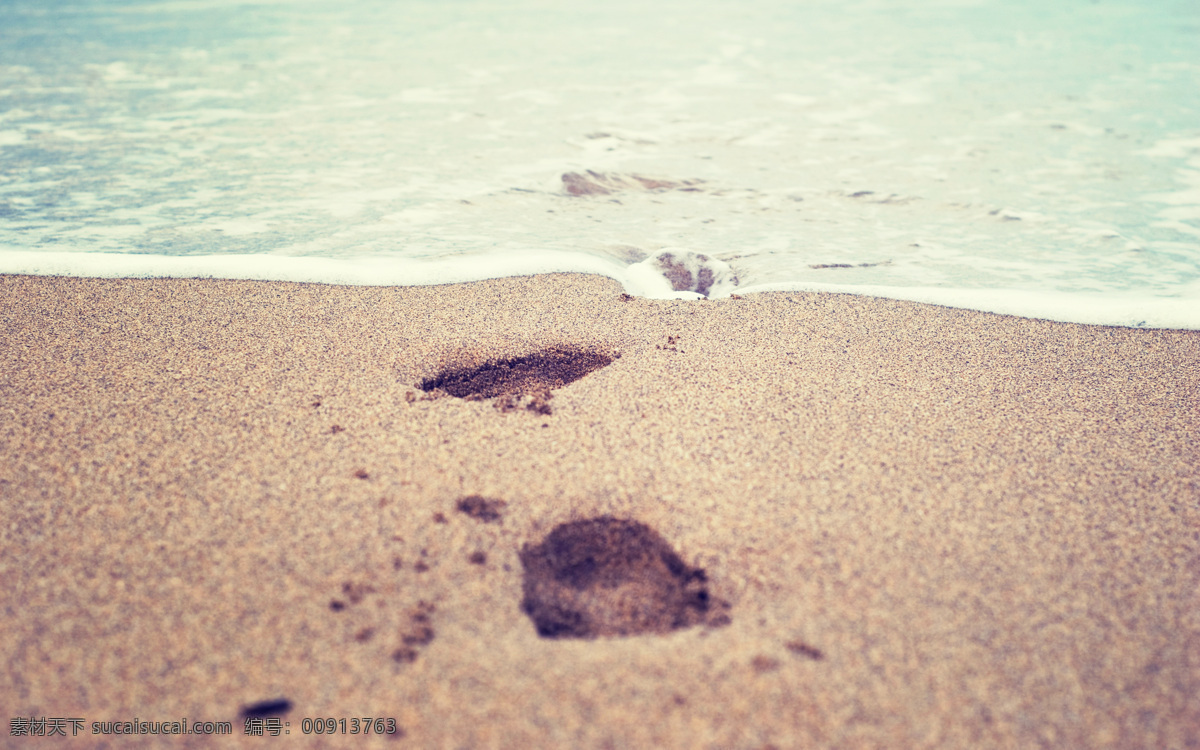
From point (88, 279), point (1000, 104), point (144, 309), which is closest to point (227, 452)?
point (144, 309)

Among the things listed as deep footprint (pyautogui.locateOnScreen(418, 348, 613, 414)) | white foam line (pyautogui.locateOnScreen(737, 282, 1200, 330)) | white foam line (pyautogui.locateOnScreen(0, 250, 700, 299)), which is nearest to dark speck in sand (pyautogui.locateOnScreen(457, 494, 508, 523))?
deep footprint (pyautogui.locateOnScreen(418, 348, 613, 414))

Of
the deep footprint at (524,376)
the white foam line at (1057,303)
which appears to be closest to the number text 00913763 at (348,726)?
the deep footprint at (524,376)

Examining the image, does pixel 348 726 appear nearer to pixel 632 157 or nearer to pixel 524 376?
pixel 524 376

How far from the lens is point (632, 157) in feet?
19.1

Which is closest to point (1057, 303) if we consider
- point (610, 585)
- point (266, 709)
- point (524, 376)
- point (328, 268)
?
point (524, 376)

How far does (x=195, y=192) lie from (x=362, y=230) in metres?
1.41

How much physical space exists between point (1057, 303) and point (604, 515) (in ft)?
8.26

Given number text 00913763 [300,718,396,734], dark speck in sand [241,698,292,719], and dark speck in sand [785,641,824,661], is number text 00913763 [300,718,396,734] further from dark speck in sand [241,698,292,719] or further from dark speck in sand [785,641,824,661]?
dark speck in sand [785,641,824,661]

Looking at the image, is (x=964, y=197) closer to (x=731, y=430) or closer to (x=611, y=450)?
(x=731, y=430)

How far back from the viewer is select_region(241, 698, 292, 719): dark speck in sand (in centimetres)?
139

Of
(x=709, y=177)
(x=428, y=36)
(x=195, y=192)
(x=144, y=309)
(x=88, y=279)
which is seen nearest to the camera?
(x=144, y=309)

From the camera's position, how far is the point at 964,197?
4.94 metres

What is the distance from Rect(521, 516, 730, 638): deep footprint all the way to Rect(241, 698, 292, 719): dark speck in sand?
492 mm

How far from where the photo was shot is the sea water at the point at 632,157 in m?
3.76
